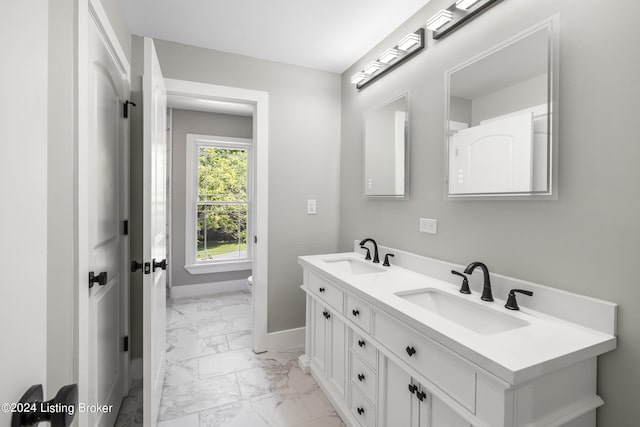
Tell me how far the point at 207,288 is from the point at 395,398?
3411 mm

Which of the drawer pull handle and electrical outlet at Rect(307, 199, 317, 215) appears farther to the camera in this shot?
electrical outlet at Rect(307, 199, 317, 215)

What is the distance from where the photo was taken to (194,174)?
415cm

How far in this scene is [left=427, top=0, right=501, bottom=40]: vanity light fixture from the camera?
4.86 ft

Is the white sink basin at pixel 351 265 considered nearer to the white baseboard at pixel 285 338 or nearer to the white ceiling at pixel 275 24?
the white baseboard at pixel 285 338

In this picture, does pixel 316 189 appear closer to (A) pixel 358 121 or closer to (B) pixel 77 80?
(A) pixel 358 121

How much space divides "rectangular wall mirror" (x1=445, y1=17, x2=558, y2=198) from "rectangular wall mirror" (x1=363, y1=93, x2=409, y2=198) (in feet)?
1.25

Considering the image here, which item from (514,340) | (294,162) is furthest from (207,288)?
(514,340)

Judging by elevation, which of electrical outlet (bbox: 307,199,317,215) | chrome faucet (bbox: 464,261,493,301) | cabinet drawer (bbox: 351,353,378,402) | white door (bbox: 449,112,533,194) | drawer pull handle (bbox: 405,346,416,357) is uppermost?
white door (bbox: 449,112,533,194)

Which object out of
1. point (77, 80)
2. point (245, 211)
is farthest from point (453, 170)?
point (245, 211)

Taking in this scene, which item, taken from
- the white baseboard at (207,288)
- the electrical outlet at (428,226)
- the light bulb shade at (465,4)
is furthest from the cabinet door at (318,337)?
the white baseboard at (207,288)

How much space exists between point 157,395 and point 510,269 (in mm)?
2030

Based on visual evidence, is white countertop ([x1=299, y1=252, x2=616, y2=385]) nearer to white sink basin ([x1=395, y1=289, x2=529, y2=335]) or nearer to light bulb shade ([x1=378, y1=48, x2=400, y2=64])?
white sink basin ([x1=395, y1=289, x2=529, y2=335])

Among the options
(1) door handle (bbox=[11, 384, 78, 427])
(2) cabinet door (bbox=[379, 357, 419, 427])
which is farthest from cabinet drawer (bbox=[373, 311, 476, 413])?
(1) door handle (bbox=[11, 384, 78, 427])

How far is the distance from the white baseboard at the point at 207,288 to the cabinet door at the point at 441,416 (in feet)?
11.6
